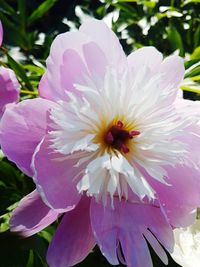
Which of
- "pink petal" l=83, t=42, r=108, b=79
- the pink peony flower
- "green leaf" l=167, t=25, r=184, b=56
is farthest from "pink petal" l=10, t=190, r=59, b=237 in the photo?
"green leaf" l=167, t=25, r=184, b=56

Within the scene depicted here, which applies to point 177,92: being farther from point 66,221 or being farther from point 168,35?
point 168,35

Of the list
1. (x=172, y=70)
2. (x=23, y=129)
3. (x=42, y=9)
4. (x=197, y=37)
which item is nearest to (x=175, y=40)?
(x=197, y=37)

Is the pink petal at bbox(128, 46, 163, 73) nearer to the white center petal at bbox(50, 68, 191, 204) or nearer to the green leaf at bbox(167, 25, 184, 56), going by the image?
the white center petal at bbox(50, 68, 191, 204)

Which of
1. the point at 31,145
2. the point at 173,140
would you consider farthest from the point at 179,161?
the point at 31,145

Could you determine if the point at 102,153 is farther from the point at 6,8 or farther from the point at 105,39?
the point at 6,8

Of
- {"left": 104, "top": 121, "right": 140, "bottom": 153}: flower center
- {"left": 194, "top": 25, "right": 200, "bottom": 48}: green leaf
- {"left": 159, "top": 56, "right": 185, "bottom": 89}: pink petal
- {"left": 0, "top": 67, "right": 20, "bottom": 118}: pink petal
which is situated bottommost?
{"left": 194, "top": 25, "right": 200, "bottom": 48}: green leaf

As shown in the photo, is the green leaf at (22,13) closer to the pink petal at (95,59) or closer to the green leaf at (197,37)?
the green leaf at (197,37)
